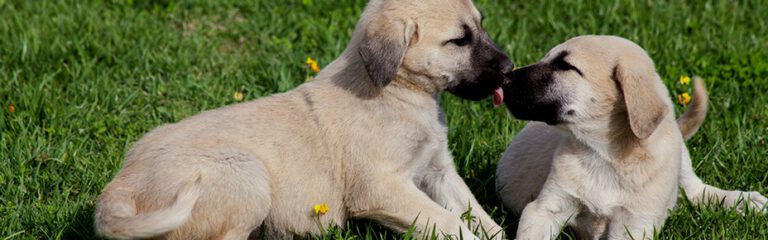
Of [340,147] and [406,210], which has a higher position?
[340,147]

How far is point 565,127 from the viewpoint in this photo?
586cm

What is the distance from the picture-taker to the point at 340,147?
5.86 m

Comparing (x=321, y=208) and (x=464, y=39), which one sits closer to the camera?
(x=321, y=208)

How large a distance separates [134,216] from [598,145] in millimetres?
2460

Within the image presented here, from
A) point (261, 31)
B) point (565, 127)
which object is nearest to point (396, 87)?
point (565, 127)

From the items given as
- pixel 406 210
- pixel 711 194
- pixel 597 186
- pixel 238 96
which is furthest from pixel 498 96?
pixel 238 96

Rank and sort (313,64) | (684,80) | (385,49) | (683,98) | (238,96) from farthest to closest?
(313,64), (238,96), (684,80), (683,98), (385,49)

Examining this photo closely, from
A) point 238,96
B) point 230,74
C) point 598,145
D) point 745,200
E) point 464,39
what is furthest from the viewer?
point 230,74

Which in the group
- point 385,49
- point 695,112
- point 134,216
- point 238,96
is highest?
point 385,49

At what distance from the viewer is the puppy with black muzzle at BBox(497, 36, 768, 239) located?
5633mm

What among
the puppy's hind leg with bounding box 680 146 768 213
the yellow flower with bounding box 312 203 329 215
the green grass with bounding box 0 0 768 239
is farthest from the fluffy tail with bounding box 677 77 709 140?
the yellow flower with bounding box 312 203 329 215

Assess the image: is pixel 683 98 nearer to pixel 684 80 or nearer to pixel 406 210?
pixel 684 80

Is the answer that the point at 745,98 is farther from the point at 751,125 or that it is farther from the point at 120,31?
the point at 120,31

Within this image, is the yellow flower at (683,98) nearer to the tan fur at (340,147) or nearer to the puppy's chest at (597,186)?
the puppy's chest at (597,186)
